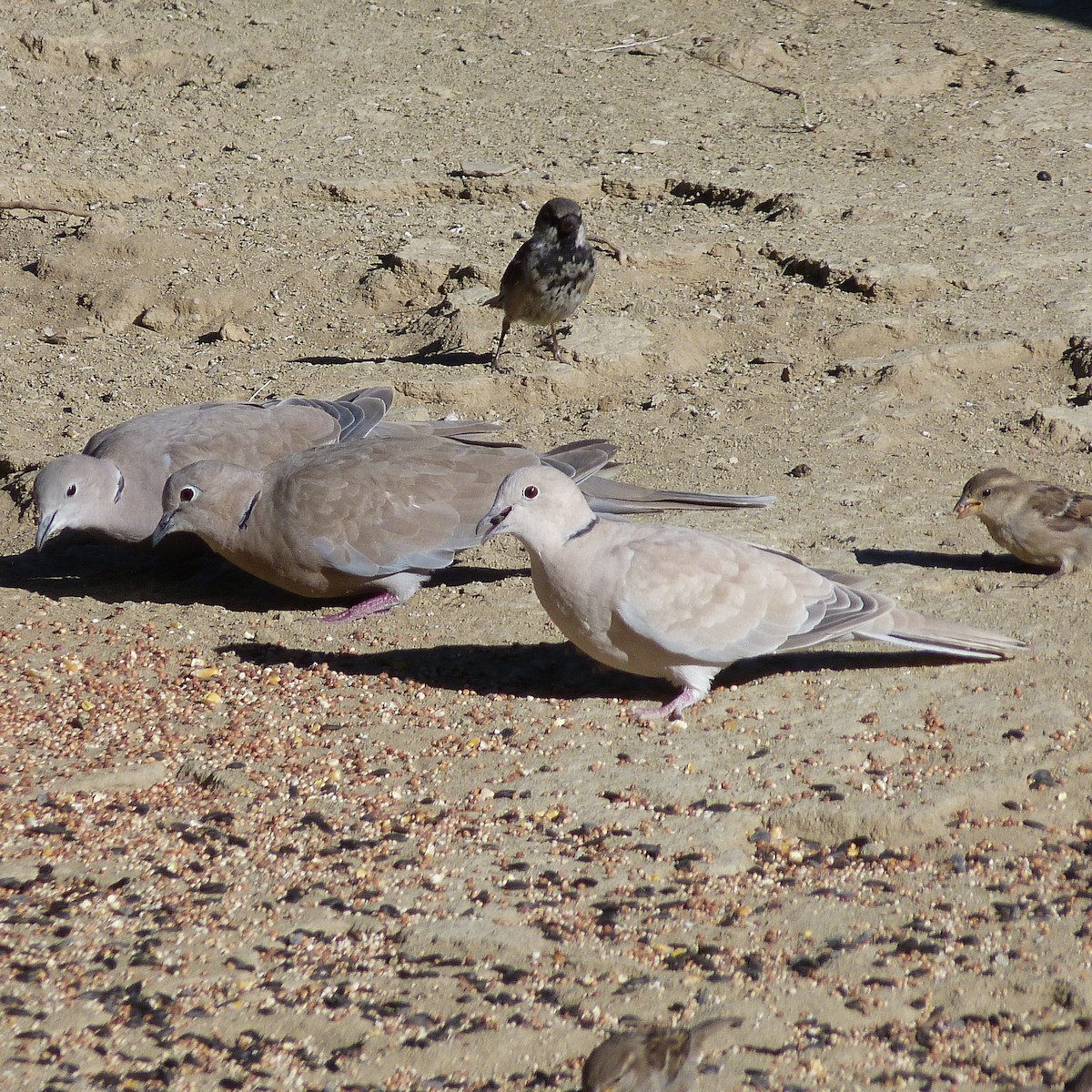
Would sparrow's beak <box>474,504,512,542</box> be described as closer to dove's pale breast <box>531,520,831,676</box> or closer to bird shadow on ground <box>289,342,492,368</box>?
dove's pale breast <box>531,520,831,676</box>

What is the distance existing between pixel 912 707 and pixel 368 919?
1.78 metres

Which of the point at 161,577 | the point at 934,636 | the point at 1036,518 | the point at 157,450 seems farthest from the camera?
the point at 161,577

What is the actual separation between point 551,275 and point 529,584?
6.81 ft

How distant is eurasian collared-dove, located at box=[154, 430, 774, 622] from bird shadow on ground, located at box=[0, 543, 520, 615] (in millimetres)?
278

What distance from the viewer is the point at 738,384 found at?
22.1ft

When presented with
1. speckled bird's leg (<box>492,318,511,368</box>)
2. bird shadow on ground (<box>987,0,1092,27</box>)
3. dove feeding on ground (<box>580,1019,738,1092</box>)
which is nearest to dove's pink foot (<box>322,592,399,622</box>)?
speckled bird's leg (<box>492,318,511,368</box>)

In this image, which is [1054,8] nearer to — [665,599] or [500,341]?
[500,341]

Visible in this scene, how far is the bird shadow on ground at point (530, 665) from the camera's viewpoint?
4438 mm

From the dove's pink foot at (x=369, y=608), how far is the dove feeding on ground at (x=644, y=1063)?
8.83 feet

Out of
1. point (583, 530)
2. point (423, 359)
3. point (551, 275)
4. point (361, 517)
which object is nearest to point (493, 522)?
point (583, 530)

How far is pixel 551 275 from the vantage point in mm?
6750

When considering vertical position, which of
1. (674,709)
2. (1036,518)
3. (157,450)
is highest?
(1036,518)

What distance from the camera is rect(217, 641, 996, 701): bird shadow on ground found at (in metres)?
4.44

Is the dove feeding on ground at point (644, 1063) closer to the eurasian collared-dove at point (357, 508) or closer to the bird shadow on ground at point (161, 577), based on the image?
the eurasian collared-dove at point (357, 508)
